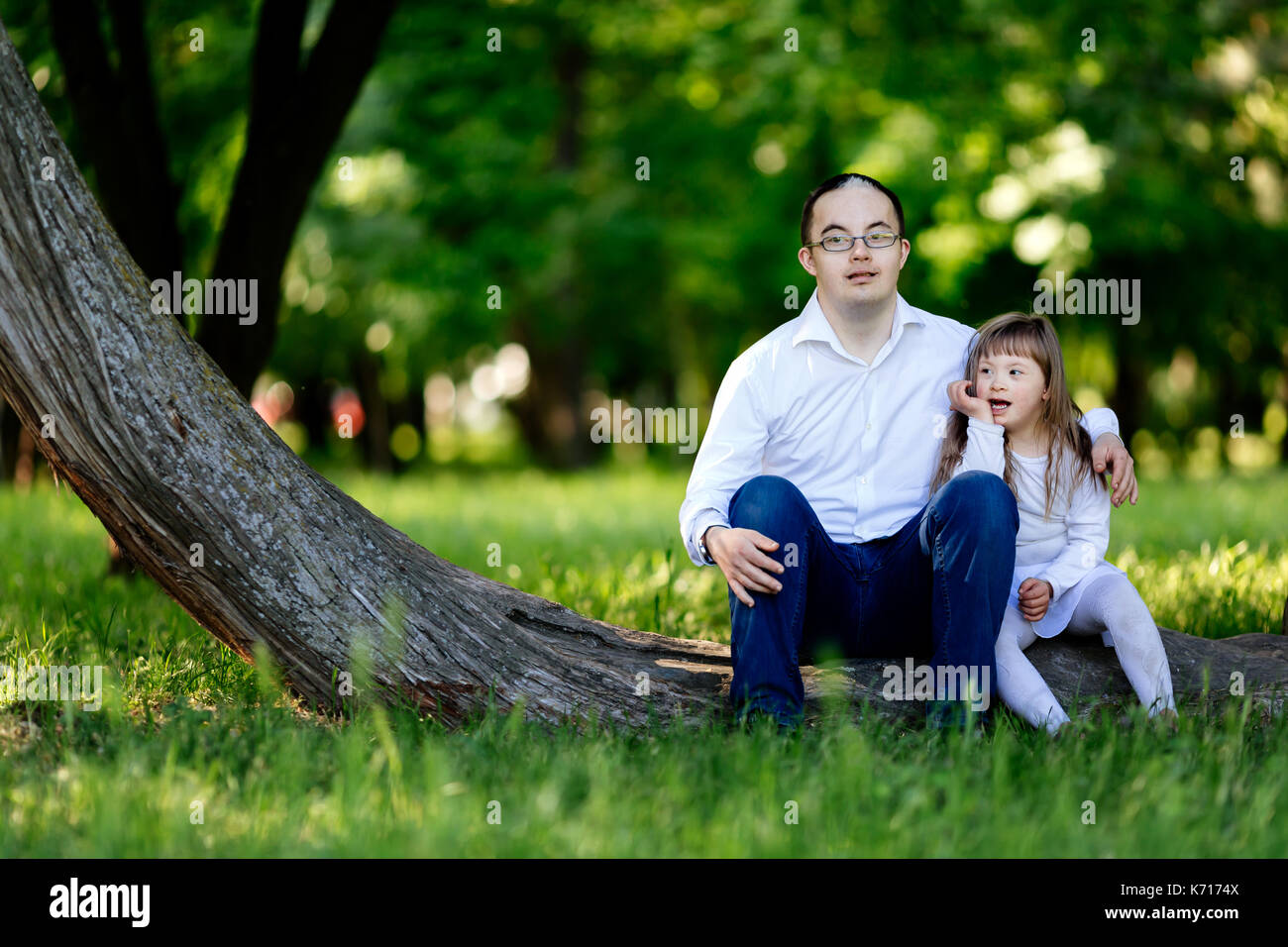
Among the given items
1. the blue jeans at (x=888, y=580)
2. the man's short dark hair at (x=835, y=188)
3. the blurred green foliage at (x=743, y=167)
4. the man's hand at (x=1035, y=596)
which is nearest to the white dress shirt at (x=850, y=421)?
the blue jeans at (x=888, y=580)

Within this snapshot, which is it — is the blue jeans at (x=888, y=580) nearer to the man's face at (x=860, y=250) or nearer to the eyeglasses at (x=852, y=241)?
the man's face at (x=860, y=250)

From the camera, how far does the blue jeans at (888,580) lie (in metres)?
→ 3.38

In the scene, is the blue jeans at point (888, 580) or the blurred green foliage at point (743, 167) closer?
the blue jeans at point (888, 580)

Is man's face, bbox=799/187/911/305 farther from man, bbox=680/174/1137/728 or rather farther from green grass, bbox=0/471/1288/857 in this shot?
green grass, bbox=0/471/1288/857

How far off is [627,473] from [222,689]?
11.7 meters

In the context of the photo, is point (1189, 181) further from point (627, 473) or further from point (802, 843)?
point (802, 843)

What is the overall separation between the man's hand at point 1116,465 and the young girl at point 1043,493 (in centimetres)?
5

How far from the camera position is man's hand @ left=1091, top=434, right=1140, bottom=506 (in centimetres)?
356

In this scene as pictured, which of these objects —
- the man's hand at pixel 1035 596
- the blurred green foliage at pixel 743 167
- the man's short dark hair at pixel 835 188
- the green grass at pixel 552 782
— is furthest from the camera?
the blurred green foliage at pixel 743 167

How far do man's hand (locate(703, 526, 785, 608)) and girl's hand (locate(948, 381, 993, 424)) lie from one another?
0.83 m

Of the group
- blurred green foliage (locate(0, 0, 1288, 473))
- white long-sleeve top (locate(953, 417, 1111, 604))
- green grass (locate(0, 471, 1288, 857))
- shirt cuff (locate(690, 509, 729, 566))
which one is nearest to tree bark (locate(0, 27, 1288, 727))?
green grass (locate(0, 471, 1288, 857))

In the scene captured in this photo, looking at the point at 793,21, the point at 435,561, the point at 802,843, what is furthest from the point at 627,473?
the point at 802,843

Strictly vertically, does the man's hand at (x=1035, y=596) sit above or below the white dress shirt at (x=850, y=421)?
below

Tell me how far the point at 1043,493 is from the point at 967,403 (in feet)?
1.24
